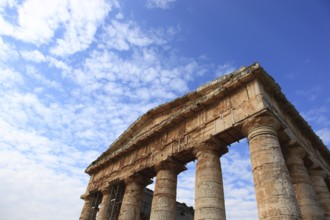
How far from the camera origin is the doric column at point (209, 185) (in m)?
8.04

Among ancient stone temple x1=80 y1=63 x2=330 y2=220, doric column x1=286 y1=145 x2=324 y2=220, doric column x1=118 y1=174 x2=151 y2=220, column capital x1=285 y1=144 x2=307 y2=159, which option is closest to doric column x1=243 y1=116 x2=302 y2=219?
ancient stone temple x1=80 y1=63 x2=330 y2=220

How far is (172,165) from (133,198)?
287cm

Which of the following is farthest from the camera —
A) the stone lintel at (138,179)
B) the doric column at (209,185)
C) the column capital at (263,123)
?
the stone lintel at (138,179)

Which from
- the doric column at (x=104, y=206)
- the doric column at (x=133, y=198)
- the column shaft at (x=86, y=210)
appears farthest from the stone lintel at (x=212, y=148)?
the column shaft at (x=86, y=210)

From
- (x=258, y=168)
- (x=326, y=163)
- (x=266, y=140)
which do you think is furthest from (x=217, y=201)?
(x=326, y=163)

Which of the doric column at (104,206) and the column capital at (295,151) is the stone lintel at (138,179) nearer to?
the doric column at (104,206)

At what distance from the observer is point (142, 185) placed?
12539mm

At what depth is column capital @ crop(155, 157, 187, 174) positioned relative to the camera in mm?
10914

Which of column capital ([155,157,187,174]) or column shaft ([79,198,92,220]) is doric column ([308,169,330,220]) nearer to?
column capital ([155,157,187,174])

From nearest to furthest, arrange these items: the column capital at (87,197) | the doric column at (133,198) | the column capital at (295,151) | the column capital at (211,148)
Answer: the column capital at (211,148) → the column capital at (295,151) → the doric column at (133,198) → the column capital at (87,197)

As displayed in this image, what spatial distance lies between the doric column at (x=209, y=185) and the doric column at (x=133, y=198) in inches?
163

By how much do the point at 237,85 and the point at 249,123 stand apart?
1.89m

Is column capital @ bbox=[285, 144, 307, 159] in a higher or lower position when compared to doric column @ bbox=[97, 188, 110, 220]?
higher

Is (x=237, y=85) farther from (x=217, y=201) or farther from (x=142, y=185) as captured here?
(x=142, y=185)
